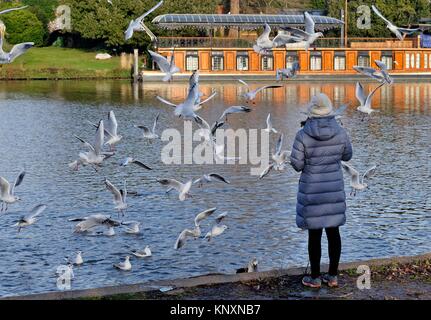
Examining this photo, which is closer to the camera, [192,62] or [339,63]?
[192,62]

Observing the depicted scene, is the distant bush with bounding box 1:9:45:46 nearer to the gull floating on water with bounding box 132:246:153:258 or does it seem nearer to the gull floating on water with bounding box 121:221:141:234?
the gull floating on water with bounding box 121:221:141:234

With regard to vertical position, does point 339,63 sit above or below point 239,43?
below

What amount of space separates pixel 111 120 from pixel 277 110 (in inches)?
1026

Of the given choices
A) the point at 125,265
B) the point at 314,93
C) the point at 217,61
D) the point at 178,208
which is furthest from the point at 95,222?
the point at 217,61

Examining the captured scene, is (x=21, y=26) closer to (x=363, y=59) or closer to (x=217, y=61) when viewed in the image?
(x=217, y=61)

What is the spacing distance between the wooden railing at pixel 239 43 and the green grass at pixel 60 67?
485 cm

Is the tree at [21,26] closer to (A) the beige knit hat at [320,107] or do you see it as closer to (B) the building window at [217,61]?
(B) the building window at [217,61]

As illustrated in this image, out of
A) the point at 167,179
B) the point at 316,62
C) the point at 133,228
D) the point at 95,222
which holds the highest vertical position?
the point at 316,62

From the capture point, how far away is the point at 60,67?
2781 inches

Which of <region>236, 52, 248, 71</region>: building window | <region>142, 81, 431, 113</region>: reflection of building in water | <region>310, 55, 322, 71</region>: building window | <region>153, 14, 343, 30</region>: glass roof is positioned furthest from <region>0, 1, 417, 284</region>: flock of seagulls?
<region>310, 55, 322, 71</region>: building window

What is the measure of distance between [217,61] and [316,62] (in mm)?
8293

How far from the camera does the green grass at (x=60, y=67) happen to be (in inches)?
2744

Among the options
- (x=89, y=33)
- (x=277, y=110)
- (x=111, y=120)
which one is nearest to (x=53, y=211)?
(x=111, y=120)

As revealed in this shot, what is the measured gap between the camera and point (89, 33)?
240ft
